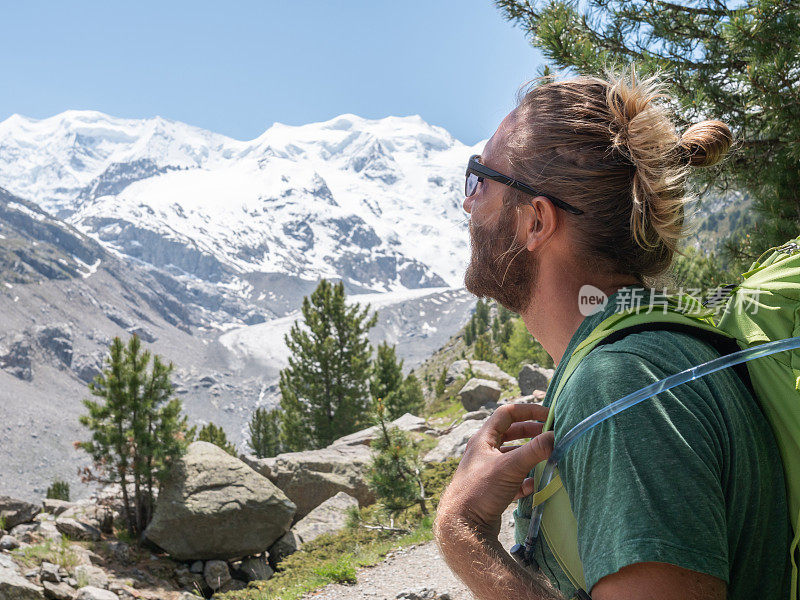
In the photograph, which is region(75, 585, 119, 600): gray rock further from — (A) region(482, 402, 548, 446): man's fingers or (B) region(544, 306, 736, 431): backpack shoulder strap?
(B) region(544, 306, 736, 431): backpack shoulder strap

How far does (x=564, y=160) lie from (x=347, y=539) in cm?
1120

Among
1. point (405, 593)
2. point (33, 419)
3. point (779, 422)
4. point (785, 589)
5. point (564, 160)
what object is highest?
point (564, 160)

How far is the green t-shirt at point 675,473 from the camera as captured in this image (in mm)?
964

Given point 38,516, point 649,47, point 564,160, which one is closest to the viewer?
point 564,160

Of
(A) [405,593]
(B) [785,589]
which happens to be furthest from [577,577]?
(A) [405,593]

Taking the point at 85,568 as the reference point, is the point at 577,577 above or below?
above

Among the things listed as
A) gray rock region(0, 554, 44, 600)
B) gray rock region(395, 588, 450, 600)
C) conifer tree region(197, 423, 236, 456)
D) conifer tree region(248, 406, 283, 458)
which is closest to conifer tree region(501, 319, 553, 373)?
conifer tree region(248, 406, 283, 458)

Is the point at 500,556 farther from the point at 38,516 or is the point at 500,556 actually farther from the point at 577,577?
the point at 38,516

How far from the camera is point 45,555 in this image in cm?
1042

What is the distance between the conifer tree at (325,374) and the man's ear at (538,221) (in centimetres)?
2342

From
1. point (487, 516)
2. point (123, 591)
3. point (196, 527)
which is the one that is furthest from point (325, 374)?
point (487, 516)

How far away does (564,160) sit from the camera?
5.43ft

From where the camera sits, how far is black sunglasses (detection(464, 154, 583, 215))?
1.64 metres

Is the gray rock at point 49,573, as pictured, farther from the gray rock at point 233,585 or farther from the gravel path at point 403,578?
the gravel path at point 403,578
